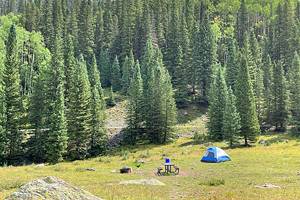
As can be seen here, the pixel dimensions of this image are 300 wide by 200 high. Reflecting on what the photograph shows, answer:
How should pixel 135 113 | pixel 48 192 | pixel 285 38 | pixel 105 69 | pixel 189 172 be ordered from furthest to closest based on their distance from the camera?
pixel 105 69
pixel 285 38
pixel 135 113
pixel 189 172
pixel 48 192

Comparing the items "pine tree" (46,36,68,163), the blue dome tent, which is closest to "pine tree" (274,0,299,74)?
the blue dome tent

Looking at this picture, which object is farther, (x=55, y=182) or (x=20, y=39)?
(x=20, y=39)

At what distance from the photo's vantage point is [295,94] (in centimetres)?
8125

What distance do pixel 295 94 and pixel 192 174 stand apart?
49.1 m

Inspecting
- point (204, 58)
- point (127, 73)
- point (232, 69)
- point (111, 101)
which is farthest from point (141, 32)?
point (232, 69)

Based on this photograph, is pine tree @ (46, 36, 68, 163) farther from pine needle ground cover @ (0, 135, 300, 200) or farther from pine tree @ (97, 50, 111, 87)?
pine tree @ (97, 50, 111, 87)

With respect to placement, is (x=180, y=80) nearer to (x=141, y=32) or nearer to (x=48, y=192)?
(x=141, y=32)

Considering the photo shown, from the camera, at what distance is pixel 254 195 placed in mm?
23266

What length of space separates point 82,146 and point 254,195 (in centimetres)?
4832

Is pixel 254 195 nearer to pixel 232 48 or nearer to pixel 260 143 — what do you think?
pixel 260 143

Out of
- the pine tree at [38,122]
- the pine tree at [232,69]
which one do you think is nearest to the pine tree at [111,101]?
the pine tree at [38,122]

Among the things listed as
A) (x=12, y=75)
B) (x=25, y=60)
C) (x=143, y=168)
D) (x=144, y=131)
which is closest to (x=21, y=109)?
(x=12, y=75)

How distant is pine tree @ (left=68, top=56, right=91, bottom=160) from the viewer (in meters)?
67.6

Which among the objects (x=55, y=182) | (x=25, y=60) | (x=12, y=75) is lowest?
(x=55, y=182)
